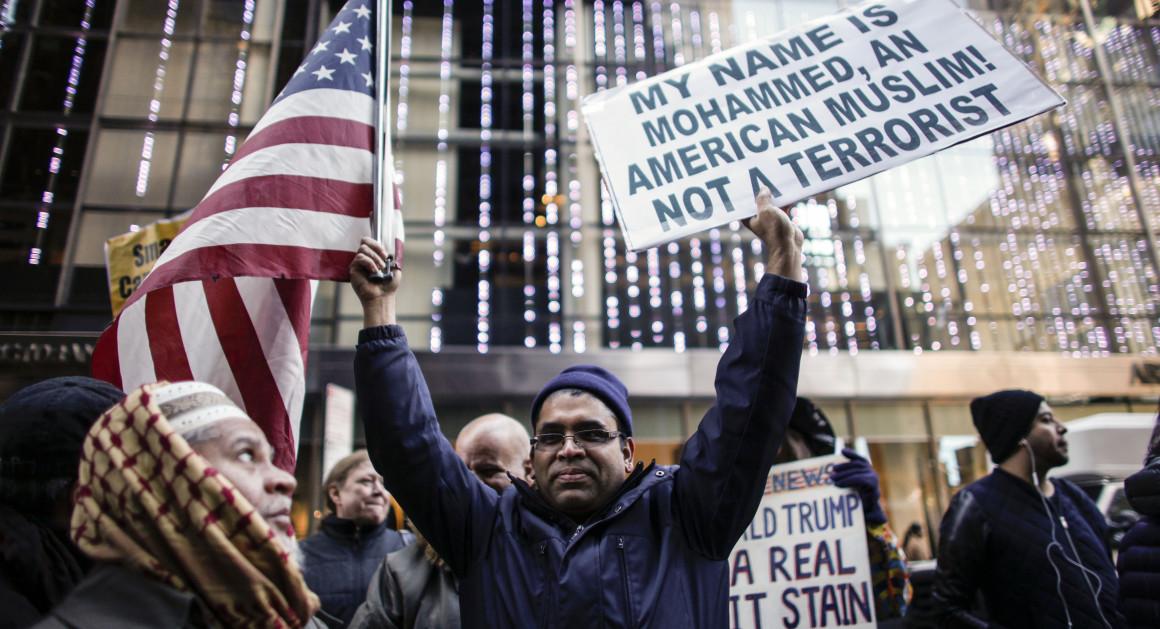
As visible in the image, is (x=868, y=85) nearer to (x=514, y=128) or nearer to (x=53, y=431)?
(x=53, y=431)

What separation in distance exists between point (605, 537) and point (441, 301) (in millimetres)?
11239

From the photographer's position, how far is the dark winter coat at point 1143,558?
2.22 meters

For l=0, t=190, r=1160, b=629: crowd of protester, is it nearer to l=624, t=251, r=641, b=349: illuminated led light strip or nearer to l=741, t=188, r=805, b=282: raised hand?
l=741, t=188, r=805, b=282: raised hand

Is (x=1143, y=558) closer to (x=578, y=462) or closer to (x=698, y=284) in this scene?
(x=578, y=462)

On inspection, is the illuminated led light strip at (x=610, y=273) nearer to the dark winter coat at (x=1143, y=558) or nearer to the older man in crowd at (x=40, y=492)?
the dark winter coat at (x=1143, y=558)

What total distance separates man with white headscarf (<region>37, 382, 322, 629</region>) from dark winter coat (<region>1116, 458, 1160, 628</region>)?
2660mm

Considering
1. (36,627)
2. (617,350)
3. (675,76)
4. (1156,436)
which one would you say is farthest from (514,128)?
(36,627)

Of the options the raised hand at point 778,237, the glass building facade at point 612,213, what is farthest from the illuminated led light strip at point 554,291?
the raised hand at point 778,237

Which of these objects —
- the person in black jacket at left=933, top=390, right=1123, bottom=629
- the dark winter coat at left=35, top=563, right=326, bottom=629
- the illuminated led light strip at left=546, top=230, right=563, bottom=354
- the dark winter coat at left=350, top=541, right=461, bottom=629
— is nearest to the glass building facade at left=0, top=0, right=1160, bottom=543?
the illuminated led light strip at left=546, top=230, right=563, bottom=354

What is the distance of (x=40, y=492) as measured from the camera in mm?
1438

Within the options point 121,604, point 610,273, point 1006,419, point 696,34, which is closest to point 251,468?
point 121,604

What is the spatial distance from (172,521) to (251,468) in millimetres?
189

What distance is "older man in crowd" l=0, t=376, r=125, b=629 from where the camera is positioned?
4.50 feet

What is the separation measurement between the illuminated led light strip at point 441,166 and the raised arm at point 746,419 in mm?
10500
